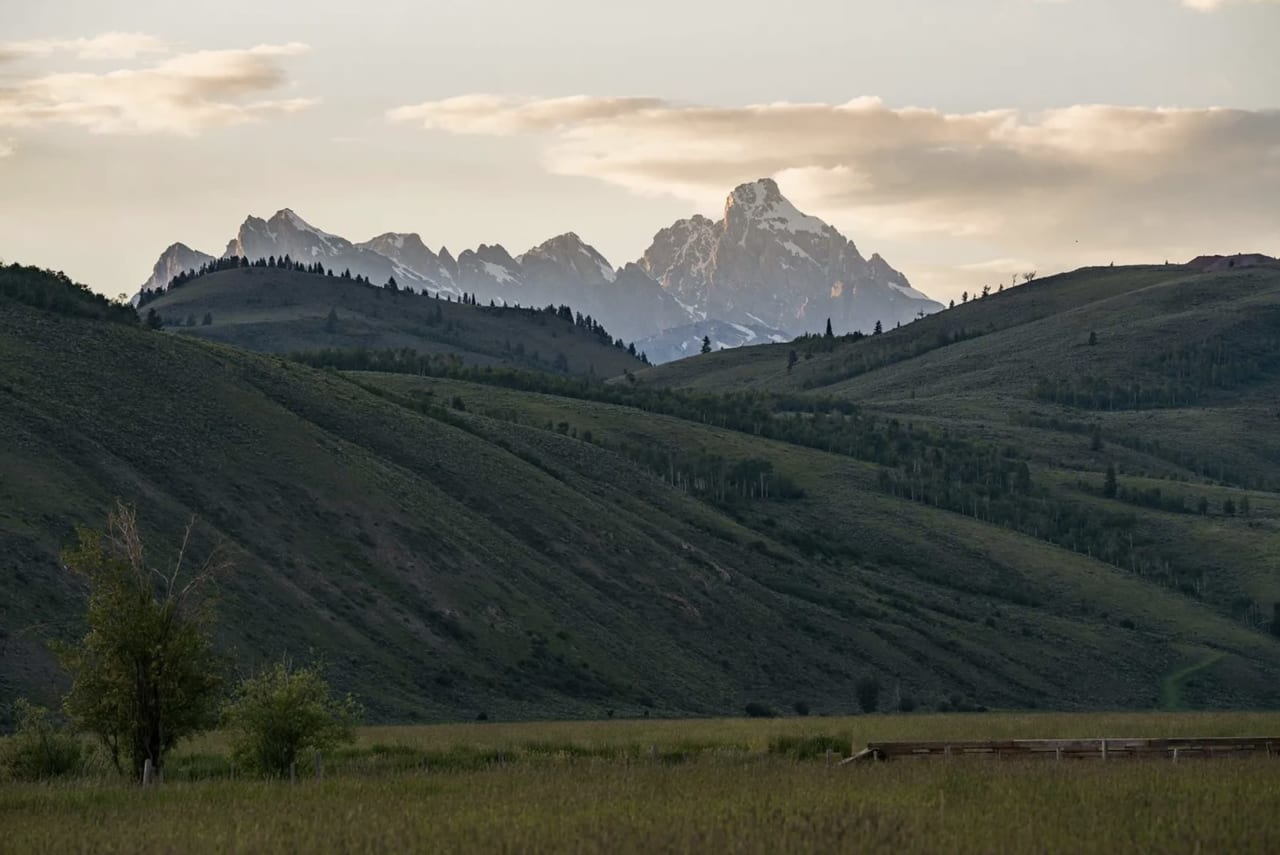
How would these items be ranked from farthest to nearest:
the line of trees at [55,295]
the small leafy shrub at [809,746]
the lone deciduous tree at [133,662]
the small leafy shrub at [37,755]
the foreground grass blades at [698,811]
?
the line of trees at [55,295] → the small leafy shrub at [809,746] → the small leafy shrub at [37,755] → the lone deciduous tree at [133,662] → the foreground grass blades at [698,811]

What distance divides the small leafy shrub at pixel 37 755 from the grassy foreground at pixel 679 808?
10.9 feet

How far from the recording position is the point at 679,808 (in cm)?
3678

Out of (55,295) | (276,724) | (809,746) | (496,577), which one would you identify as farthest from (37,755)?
(55,295)

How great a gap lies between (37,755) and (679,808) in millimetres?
21569

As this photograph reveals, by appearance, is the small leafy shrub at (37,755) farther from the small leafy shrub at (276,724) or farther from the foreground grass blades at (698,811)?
the foreground grass blades at (698,811)

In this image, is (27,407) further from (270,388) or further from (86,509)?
(270,388)

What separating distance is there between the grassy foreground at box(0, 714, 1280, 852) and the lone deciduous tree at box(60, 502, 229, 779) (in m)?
2.57

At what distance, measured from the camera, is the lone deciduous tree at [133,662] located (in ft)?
154

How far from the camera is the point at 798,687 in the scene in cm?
13575

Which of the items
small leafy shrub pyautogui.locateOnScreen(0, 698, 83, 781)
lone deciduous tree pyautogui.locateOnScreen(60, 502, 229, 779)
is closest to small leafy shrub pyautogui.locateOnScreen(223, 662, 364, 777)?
lone deciduous tree pyautogui.locateOnScreen(60, 502, 229, 779)

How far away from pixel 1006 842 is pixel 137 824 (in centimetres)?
1750

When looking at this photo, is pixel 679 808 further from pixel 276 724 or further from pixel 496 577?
pixel 496 577

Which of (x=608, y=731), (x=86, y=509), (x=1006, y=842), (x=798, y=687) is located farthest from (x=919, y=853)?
(x=798, y=687)

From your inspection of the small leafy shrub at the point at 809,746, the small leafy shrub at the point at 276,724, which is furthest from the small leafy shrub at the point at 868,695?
the small leafy shrub at the point at 276,724
